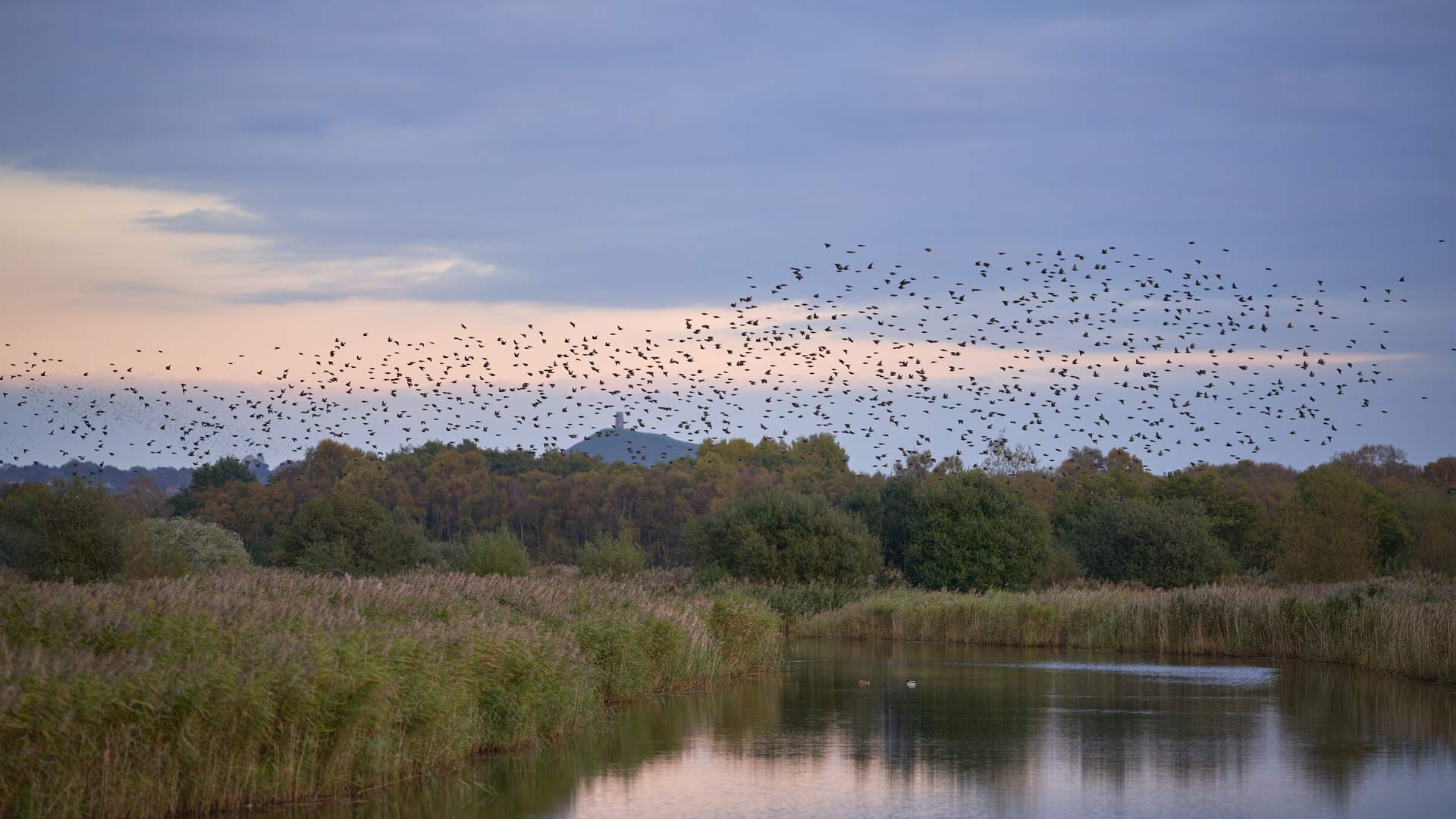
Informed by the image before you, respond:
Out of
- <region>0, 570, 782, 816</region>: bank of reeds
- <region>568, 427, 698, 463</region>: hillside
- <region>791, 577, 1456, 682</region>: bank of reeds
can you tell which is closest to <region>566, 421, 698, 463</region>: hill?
<region>568, 427, 698, 463</region>: hillside

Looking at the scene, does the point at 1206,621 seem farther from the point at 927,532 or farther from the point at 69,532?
the point at 69,532

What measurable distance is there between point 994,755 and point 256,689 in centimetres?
1057

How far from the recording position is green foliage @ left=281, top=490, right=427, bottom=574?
5522 cm

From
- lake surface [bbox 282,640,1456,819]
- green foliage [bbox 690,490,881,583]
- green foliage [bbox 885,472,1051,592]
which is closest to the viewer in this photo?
lake surface [bbox 282,640,1456,819]

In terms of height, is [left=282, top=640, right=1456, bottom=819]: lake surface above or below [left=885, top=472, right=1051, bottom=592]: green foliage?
below

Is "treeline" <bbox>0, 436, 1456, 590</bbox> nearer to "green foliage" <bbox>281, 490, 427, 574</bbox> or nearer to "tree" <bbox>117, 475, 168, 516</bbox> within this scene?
"green foliage" <bbox>281, 490, 427, 574</bbox>

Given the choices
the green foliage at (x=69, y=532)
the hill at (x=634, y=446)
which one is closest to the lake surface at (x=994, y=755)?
the green foliage at (x=69, y=532)

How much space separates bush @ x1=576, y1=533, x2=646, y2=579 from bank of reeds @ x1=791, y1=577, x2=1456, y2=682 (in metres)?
7.08

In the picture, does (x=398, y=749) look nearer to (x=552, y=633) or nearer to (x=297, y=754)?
(x=297, y=754)

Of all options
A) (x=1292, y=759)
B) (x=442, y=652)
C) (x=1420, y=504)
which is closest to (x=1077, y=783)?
(x=1292, y=759)

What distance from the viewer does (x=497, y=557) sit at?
47719 mm

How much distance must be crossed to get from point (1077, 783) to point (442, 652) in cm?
837

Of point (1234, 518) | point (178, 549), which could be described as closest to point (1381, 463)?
point (1234, 518)

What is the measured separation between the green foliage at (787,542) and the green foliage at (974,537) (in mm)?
2414
